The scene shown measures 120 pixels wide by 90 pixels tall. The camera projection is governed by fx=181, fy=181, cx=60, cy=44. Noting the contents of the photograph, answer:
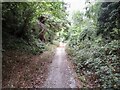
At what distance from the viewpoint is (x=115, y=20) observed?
12898mm

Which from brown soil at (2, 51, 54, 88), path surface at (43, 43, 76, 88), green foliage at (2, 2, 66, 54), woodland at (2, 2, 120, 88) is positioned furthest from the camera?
green foliage at (2, 2, 66, 54)

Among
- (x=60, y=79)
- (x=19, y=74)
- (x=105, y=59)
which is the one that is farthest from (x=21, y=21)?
(x=105, y=59)

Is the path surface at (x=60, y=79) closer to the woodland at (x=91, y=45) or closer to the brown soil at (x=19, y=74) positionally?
the brown soil at (x=19, y=74)

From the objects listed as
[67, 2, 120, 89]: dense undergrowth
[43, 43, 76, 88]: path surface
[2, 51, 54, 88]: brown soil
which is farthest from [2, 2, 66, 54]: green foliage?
[67, 2, 120, 89]: dense undergrowth

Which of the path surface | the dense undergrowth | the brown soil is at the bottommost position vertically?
the path surface

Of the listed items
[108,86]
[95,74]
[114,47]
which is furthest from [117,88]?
[114,47]

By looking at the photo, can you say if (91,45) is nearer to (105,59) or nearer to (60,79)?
(105,59)

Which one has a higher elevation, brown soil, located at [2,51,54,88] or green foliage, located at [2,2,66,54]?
green foliage, located at [2,2,66,54]

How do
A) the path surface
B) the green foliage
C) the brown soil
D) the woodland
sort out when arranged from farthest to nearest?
the green foliage → the woodland → the path surface → the brown soil

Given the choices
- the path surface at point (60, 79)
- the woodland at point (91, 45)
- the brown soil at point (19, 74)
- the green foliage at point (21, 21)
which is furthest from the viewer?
the green foliage at point (21, 21)

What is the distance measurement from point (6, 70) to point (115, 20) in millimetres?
8152

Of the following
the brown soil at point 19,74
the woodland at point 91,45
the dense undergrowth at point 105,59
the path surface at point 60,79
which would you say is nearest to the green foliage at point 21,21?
the woodland at point 91,45

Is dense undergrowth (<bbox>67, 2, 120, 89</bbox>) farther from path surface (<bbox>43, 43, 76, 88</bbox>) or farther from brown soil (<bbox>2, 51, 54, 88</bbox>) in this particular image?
brown soil (<bbox>2, 51, 54, 88</bbox>)

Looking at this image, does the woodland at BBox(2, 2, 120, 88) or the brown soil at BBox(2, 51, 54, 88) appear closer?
the brown soil at BBox(2, 51, 54, 88)
